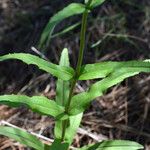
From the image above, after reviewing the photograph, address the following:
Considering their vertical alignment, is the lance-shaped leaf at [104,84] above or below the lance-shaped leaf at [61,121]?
above

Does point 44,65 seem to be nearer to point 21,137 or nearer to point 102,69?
point 102,69

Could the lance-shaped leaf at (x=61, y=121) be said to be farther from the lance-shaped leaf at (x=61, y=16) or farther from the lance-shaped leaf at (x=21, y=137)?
the lance-shaped leaf at (x=61, y=16)

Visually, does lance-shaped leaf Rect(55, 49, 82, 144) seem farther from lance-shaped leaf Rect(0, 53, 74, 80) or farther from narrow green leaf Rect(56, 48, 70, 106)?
lance-shaped leaf Rect(0, 53, 74, 80)

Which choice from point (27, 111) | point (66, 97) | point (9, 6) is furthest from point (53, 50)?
point (66, 97)

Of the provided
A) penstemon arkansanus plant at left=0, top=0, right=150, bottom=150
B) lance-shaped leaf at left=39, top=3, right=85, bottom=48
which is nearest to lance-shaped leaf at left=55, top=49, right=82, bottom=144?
penstemon arkansanus plant at left=0, top=0, right=150, bottom=150

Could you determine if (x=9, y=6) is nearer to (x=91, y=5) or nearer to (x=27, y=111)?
(x=27, y=111)

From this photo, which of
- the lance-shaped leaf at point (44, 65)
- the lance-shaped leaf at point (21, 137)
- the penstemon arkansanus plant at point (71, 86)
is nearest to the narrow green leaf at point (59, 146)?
the penstemon arkansanus plant at point (71, 86)

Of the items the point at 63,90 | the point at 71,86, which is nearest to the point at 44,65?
the point at 71,86
